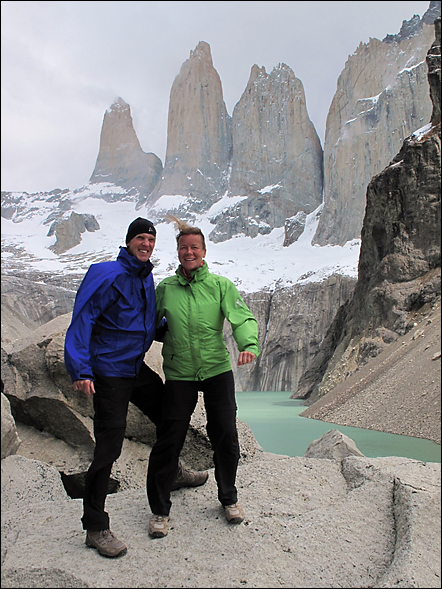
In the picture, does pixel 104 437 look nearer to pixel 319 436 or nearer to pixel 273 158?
pixel 319 436

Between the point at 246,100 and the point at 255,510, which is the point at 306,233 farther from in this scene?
the point at 255,510

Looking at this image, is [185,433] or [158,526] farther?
[185,433]

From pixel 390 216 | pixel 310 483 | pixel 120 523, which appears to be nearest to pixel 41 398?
pixel 120 523

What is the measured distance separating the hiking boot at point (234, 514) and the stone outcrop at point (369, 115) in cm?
6665

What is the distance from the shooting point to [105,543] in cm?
238

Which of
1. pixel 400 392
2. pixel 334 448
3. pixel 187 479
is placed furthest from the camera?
pixel 400 392

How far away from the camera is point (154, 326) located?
2895 mm

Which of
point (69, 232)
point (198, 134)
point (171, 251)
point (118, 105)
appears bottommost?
point (171, 251)

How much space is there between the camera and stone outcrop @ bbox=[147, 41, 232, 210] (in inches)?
3839

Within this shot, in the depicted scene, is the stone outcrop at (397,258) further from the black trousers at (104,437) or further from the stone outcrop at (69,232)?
the stone outcrop at (69,232)

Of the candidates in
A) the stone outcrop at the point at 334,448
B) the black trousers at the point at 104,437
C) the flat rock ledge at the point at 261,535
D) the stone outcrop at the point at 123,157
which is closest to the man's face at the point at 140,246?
the black trousers at the point at 104,437

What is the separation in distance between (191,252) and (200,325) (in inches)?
18.9

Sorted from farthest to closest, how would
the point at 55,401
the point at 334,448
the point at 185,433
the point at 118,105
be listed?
the point at 118,105
the point at 55,401
the point at 334,448
the point at 185,433

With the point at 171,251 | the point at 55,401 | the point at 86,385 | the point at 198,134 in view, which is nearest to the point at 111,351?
the point at 86,385
